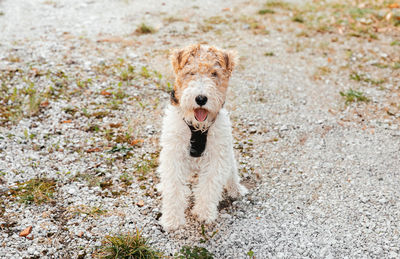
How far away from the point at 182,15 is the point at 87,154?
9.22 metres

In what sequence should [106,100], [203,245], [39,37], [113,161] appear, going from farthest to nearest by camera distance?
1. [39,37]
2. [106,100]
3. [113,161]
4. [203,245]

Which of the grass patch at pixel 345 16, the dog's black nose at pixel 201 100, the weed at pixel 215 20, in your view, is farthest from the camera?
the weed at pixel 215 20

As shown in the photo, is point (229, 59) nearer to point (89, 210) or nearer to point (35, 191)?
point (89, 210)

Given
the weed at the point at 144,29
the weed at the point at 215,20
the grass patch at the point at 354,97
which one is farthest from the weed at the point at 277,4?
the grass patch at the point at 354,97

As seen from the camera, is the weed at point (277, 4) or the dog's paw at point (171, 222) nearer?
the dog's paw at point (171, 222)

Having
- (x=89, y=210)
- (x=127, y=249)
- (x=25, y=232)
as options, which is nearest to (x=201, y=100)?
(x=127, y=249)

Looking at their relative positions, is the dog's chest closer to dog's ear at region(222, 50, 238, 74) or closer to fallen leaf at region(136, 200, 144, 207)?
dog's ear at region(222, 50, 238, 74)

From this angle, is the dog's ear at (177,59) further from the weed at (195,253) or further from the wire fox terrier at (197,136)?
the weed at (195,253)

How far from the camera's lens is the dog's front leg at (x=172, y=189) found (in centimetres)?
512

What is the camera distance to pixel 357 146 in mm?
7457

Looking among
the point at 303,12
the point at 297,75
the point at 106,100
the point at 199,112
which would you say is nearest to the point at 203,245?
the point at 199,112

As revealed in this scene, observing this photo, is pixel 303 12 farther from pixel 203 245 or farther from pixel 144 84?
pixel 203 245

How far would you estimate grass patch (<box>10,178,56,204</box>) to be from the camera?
5410mm

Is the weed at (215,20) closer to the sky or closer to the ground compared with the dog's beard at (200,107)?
closer to the ground
